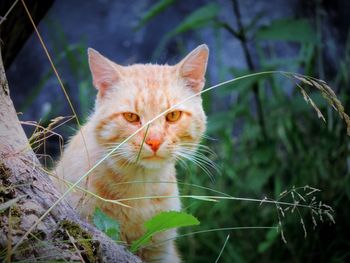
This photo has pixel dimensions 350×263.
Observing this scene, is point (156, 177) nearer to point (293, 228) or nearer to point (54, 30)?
point (293, 228)

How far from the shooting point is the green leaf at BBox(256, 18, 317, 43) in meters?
3.79

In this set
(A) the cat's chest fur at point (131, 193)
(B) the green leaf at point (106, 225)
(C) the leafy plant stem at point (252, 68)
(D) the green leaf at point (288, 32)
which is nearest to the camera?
(B) the green leaf at point (106, 225)

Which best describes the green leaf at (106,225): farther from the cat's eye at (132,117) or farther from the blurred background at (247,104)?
the blurred background at (247,104)

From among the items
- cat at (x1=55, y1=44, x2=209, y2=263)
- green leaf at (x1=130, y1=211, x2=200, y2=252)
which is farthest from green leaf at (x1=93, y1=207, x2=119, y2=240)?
cat at (x1=55, y1=44, x2=209, y2=263)

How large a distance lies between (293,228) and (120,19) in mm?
2801

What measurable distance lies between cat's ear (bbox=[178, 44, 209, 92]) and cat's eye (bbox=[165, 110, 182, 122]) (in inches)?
10.2

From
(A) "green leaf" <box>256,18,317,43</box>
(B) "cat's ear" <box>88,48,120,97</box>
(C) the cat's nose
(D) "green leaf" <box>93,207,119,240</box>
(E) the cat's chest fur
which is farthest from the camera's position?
(A) "green leaf" <box>256,18,317,43</box>

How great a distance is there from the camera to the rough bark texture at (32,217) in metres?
1.73

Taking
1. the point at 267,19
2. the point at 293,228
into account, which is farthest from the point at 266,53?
the point at 293,228

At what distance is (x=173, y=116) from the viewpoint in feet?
9.07

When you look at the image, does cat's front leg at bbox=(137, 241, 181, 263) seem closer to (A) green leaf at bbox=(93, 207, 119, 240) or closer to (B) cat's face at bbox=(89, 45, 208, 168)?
(B) cat's face at bbox=(89, 45, 208, 168)

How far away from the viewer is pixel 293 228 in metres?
3.98

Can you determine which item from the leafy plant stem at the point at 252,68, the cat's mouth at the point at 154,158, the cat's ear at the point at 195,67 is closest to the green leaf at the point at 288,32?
the leafy plant stem at the point at 252,68

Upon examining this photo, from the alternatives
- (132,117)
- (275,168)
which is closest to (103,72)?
(132,117)
